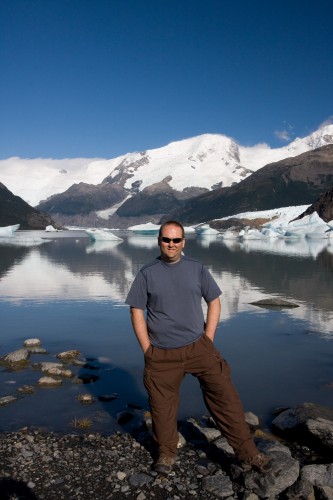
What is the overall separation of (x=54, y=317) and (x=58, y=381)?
28.3 feet

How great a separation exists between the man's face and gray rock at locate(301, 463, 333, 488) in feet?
10.5

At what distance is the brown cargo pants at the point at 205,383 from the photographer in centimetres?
631

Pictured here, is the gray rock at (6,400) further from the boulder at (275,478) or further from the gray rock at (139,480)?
the boulder at (275,478)

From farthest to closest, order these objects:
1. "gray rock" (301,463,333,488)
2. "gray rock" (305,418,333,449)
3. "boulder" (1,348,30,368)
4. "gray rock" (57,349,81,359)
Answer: "gray rock" (57,349,81,359), "boulder" (1,348,30,368), "gray rock" (305,418,333,449), "gray rock" (301,463,333,488)

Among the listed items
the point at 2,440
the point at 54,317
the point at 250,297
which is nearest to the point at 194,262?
the point at 2,440

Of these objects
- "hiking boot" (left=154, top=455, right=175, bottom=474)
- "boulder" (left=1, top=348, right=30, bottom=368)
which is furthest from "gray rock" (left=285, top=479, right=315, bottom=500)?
"boulder" (left=1, top=348, right=30, bottom=368)

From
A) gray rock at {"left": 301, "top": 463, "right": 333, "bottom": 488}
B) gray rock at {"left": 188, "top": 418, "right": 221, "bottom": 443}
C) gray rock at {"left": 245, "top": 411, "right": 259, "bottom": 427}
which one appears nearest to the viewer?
gray rock at {"left": 301, "top": 463, "right": 333, "bottom": 488}

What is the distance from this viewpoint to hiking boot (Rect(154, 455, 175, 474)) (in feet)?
20.7

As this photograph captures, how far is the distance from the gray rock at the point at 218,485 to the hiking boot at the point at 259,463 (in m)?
0.31

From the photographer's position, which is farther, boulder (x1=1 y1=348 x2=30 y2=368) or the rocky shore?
boulder (x1=1 y1=348 x2=30 y2=368)

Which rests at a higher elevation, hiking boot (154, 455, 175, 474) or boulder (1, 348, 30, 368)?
hiking boot (154, 455, 175, 474)

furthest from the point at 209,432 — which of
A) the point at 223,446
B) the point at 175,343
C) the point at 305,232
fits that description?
the point at 305,232

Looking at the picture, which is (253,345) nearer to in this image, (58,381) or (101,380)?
(101,380)

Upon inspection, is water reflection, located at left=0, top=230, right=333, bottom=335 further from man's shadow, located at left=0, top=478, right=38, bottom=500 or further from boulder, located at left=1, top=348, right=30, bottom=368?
man's shadow, located at left=0, top=478, right=38, bottom=500
